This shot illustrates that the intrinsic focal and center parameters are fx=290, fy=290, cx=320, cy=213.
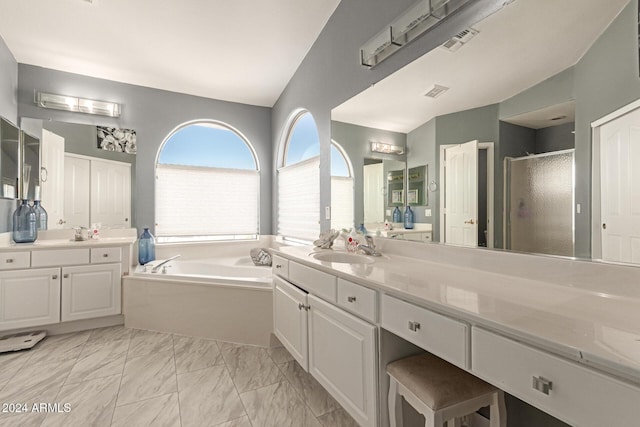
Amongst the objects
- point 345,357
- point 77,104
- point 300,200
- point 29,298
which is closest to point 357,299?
point 345,357

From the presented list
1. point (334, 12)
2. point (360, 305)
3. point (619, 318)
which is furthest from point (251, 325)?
point (334, 12)

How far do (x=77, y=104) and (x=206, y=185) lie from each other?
1.52 meters

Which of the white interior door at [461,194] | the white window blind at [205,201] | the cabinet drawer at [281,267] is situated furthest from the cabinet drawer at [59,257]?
the white interior door at [461,194]

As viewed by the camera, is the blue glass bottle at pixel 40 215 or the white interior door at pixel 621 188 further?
the blue glass bottle at pixel 40 215

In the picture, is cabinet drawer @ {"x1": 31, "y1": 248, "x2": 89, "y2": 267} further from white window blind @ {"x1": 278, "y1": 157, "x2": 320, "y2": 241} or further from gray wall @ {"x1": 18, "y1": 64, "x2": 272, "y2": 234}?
white window blind @ {"x1": 278, "y1": 157, "x2": 320, "y2": 241}

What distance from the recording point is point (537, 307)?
85 cm

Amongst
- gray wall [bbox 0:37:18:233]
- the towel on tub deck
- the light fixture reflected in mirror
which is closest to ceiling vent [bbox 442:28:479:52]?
the light fixture reflected in mirror

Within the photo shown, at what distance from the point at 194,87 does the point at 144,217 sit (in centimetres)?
167

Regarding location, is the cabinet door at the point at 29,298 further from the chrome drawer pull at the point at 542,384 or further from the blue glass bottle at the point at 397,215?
the chrome drawer pull at the point at 542,384

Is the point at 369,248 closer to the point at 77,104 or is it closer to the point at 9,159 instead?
the point at 9,159

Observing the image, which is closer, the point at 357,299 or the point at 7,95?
the point at 357,299

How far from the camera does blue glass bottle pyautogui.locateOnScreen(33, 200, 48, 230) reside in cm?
282

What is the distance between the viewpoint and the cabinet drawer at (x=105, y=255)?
2.73 meters

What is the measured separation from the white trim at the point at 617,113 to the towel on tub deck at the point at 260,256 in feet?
10.3
